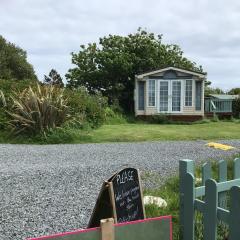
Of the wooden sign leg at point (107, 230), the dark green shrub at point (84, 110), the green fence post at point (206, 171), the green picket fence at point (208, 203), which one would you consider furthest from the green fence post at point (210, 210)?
the dark green shrub at point (84, 110)

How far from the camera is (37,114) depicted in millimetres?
13758

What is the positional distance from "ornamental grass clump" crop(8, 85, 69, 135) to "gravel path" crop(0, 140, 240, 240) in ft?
6.54

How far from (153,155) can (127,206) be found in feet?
20.9

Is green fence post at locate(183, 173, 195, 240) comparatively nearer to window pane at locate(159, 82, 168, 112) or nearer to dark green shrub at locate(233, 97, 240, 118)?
window pane at locate(159, 82, 168, 112)

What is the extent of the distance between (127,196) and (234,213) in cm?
90

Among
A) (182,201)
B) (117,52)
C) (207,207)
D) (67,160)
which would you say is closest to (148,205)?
(182,201)

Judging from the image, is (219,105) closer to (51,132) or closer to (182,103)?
(182,103)

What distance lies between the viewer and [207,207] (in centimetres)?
326

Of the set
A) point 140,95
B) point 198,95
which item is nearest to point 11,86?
point 140,95

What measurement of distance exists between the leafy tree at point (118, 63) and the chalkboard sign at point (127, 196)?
22.6 m

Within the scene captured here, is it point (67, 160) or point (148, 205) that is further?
point (67, 160)

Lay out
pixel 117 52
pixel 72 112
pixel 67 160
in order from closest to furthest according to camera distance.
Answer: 1. pixel 67 160
2. pixel 72 112
3. pixel 117 52

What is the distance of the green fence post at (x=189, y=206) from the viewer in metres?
3.51

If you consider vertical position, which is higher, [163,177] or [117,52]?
[117,52]
